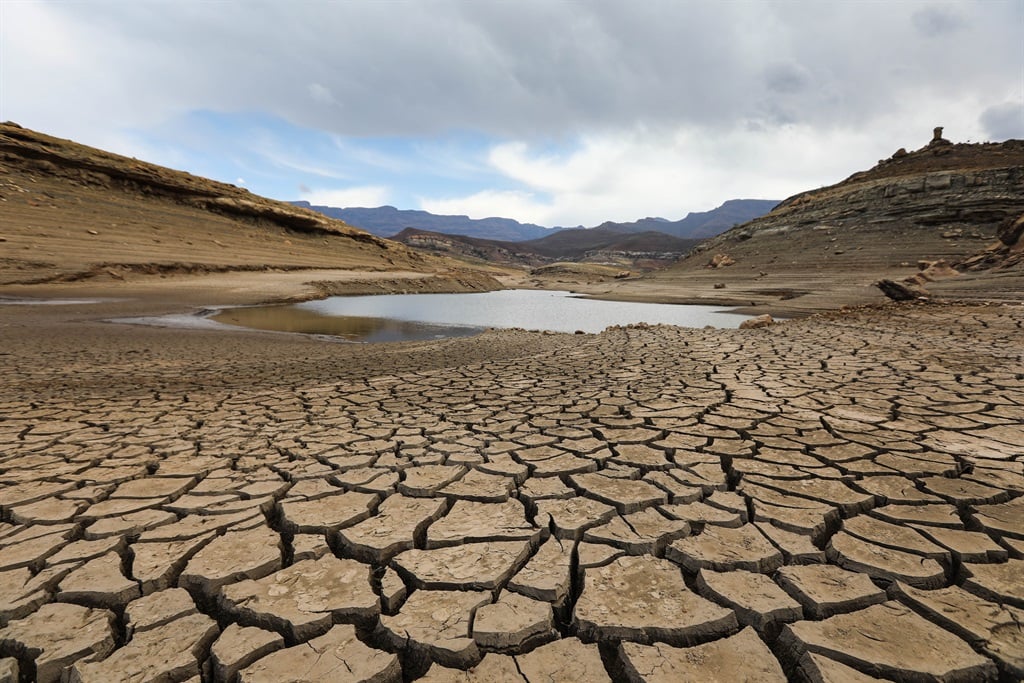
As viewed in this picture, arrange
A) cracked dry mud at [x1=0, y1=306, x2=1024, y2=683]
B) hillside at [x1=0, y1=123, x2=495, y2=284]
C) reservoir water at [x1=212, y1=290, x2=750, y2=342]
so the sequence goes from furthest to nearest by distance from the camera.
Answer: hillside at [x1=0, y1=123, x2=495, y2=284] → reservoir water at [x1=212, y1=290, x2=750, y2=342] → cracked dry mud at [x1=0, y1=306, x2=1024, y2=683]

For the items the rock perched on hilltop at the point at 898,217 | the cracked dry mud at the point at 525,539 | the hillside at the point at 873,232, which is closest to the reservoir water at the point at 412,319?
the hillside at the point at 873,232

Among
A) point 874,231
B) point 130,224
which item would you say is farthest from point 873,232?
point 130,224

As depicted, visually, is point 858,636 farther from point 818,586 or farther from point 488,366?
point 488,366

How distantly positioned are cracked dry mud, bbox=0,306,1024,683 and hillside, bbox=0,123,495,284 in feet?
59.9

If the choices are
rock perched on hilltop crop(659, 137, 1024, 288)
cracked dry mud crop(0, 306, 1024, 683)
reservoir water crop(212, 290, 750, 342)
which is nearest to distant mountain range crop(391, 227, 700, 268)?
rock perched on hilltop crop(659, 137, 1024, 288)

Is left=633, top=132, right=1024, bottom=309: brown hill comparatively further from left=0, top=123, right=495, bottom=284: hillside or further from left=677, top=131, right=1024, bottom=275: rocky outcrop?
left=0, top=123, right=495, bottom=284: hillside

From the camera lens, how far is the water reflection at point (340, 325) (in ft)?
33.6

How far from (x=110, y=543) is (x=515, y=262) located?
85.8 metres

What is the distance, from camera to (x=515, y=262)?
85812mm

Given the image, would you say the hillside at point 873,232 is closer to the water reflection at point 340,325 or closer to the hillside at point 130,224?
the water reflection at point 340,325

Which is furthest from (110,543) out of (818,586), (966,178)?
(966,178)

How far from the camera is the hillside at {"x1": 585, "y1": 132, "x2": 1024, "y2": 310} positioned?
19.0m

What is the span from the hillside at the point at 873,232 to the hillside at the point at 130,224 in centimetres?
2056

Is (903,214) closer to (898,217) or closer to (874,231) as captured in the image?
(898,217)
